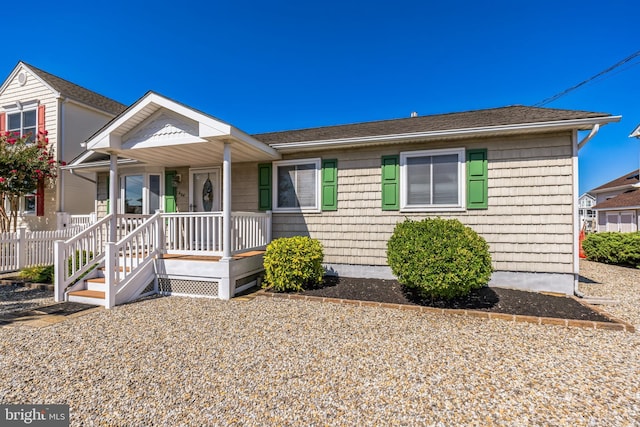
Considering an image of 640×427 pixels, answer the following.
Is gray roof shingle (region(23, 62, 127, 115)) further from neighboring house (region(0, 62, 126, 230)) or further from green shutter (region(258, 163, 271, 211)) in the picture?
green shutter (region(258, 163, 271, 211))

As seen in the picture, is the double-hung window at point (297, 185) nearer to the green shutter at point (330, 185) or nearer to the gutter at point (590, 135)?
the green shutter at point (330, 185)

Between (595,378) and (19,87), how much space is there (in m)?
18.0

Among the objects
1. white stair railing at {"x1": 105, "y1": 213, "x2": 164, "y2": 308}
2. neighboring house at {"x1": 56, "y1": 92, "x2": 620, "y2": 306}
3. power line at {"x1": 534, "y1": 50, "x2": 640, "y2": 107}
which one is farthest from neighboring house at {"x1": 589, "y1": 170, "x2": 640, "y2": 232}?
white stair railing at {"x1": 105, "y1": 213, "x2": 164, "y2": 308}

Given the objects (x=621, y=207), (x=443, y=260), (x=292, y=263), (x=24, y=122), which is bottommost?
(x=292, y=263)

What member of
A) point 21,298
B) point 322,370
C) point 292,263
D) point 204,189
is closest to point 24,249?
point 21,298

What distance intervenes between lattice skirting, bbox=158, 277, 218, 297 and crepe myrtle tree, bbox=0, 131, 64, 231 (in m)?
8.38

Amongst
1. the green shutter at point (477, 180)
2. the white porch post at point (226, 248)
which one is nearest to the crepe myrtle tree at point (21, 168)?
the white porch post at point (226, 248)

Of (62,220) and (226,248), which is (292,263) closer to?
(226,248)

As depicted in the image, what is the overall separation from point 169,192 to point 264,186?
3055 millimetres

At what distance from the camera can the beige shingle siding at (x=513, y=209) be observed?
568cm

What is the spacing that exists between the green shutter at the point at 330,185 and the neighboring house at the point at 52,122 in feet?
30.4

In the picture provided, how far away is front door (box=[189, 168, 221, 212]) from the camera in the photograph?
26.6 feet

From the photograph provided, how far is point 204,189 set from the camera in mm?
8266

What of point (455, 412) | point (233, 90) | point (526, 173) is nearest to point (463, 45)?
point (526, 173)
